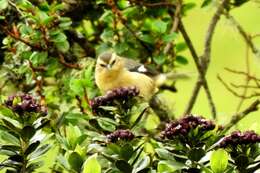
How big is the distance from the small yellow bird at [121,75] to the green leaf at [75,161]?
5.49 ft

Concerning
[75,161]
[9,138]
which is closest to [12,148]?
[9,138]

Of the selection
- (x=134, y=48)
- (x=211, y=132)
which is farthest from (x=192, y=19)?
(x=211, y=132)

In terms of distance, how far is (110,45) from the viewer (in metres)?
3.30

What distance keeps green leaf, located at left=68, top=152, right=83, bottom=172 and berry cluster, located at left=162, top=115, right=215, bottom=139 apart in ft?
0.64

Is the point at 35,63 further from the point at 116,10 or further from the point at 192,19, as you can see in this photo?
the point at 192,19

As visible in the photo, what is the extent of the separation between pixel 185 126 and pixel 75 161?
0.26 meters

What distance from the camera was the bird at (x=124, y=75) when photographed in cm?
350

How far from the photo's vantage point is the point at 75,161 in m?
1.69

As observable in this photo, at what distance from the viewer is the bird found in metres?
3.50

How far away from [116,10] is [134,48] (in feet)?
1.00

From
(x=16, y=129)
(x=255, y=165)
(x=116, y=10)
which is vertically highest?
(x=116, y=10)

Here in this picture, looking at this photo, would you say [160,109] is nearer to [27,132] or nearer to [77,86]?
[77,86]

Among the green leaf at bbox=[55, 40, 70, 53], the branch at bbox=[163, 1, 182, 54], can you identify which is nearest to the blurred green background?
the branch at bbox=[163, 1, 182, 54]

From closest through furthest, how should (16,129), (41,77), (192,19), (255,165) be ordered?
(255,165) → (16,129) → (41,77) → (192,19)
